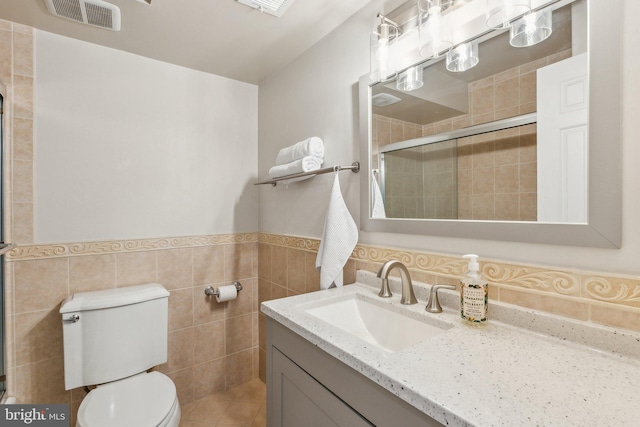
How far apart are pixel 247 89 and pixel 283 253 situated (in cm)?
120

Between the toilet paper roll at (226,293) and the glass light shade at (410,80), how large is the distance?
1548 millimetres

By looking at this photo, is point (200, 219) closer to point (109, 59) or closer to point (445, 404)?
point (109, 59)

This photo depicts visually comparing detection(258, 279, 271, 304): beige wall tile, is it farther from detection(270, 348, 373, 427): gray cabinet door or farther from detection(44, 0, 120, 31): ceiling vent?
detection(44, 0, 120, 31): ceiling vent

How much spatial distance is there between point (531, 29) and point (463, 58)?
0.20 metres

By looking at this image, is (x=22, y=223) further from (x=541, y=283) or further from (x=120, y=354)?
(x=541, y=283)

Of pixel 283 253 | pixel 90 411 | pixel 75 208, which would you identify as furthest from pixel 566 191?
pixel 75 208

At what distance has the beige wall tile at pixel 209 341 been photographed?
199cm

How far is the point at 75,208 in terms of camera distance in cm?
164

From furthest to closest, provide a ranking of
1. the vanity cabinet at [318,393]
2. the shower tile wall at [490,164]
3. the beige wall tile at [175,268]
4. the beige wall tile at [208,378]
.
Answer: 1. the beige wall tile at [208,378]
2. the beige wall tile at [175,268]
3. the shower tile wall at [490,164]
4. the vanity cabinet at [318,393]

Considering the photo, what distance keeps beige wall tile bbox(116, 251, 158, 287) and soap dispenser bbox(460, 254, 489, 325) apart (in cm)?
169

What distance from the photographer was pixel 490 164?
0.97m

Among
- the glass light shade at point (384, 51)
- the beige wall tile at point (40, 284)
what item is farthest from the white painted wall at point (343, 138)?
the beige wall tile at point (40, 284)

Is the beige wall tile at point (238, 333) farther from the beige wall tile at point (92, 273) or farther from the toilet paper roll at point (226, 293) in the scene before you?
the beige wall tile at point (92, 273)

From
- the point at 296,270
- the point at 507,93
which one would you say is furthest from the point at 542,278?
the point at 296,270
